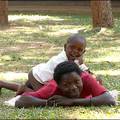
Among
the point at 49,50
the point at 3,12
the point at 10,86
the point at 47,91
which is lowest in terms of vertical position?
the point at 49,50

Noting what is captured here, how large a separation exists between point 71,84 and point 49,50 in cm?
687

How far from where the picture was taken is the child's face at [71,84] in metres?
5.50

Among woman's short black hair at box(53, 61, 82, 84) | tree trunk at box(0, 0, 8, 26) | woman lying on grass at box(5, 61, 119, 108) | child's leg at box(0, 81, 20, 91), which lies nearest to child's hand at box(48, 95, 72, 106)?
woman lying on grass at box(5, 61, 119, 108)

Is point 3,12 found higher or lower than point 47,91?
lower

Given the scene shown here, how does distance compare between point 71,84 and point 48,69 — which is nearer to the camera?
point 71,84

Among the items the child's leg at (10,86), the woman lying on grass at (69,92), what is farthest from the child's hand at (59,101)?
the child's leg at (10,86)

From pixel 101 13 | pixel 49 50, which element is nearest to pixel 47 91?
pixel 49 50

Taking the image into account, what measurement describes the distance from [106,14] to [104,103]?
9987 mm

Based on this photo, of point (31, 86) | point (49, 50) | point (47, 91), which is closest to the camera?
point (47, 91)

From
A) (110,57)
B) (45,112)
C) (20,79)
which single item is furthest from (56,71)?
(110,57)

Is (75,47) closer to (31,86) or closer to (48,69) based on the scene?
(48,69)

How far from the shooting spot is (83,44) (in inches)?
241

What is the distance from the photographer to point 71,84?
18.1 ft

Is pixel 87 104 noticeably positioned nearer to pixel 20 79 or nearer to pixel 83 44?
pixel 83 44
